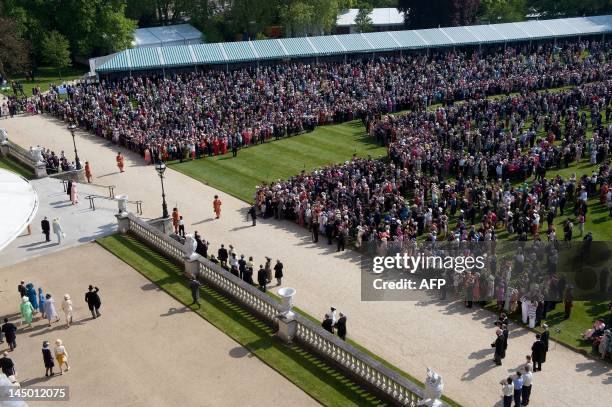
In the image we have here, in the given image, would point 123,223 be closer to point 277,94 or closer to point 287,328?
point 287,328

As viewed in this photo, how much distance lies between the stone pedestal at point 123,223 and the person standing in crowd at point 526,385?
701 inches

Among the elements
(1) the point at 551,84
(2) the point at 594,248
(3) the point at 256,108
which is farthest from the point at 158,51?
(2) the point at 594,248

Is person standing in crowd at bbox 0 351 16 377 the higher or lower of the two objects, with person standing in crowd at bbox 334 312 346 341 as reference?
higher

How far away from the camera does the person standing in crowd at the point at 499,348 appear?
2002cm

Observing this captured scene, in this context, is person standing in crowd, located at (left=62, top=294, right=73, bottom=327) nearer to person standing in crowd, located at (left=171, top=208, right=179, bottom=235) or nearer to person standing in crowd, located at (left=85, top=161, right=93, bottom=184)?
person standing in crowd, located at (left=171, top=208, right=179, bottom=235)

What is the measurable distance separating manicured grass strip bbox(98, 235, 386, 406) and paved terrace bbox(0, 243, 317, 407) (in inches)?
11.5

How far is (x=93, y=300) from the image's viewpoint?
22.0 metres

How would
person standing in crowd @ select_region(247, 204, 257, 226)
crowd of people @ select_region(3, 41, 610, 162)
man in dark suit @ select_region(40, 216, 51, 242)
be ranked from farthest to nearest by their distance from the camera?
crowd of people @ select_region(3, 41, 610, 162) → person standing in crowd @ select_region(247, 204, 257, 226) → man in dark suit @ select_region(40, 216, 51, 242)

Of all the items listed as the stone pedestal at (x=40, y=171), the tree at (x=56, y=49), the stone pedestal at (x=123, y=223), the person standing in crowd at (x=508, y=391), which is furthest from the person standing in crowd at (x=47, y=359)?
the tree at (x=56, y=49)

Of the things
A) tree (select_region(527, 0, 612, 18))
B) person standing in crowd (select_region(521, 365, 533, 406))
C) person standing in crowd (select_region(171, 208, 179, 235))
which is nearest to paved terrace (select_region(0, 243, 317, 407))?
person standing in crowd (select_region(521, 365, 533, 406))

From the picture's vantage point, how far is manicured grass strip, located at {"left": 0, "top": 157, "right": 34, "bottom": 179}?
125ft

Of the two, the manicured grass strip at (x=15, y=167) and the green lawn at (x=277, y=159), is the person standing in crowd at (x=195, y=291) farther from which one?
the manicured grass strip at (x=15, y=167)

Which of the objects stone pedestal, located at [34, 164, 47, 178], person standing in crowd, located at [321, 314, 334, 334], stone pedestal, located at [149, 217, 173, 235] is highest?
stone pedestal, located at [34, 164, 47, 178]

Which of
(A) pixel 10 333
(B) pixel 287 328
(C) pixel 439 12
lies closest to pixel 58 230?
(A) pixel 10 333
